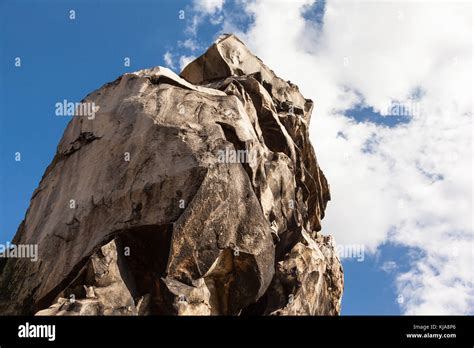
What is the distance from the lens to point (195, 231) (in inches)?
987

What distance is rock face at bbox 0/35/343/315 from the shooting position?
24.5 metres

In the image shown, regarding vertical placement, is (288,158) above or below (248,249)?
above

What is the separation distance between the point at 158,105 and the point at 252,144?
14.0 ft

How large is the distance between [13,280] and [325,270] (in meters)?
14.9

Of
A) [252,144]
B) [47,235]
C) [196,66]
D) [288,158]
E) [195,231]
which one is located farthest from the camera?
[196,66]

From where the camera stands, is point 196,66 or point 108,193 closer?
point 108,193

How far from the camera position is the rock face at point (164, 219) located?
80.2 feet

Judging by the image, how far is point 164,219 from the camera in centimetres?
2530

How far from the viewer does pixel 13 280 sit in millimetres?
27266
